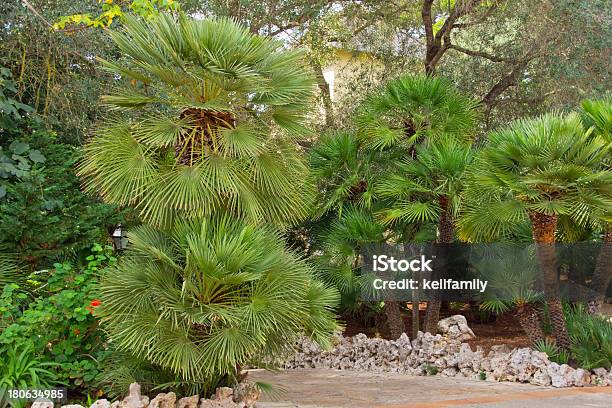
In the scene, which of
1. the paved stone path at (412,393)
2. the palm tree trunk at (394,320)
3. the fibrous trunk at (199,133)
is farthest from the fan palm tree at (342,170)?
the fibrous trunk at (199,133)

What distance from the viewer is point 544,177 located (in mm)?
7711

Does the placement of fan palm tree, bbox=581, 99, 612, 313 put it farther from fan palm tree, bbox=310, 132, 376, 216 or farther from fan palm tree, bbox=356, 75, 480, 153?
fan palm tree, bbox=310, 132, 376, 216

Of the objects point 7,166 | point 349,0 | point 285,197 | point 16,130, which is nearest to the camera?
point 285,197

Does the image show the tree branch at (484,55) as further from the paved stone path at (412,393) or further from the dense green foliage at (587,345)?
the paved stone path at (412,393)

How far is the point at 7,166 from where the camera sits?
263 inches

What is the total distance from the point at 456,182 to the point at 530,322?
2.12 m

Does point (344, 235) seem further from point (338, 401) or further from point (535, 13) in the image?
point (535, 13)

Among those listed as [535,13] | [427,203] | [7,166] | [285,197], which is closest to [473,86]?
[535,13]

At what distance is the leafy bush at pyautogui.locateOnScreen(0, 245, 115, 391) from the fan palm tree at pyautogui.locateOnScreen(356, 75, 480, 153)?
5409mm

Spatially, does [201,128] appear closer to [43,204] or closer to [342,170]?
[43,204]

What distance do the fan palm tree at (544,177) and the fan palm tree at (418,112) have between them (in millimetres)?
1810

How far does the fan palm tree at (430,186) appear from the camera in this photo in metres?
9.52

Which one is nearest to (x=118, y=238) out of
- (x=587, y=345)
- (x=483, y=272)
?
(x=483, y=272)

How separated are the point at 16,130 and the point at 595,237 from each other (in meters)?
7.81
